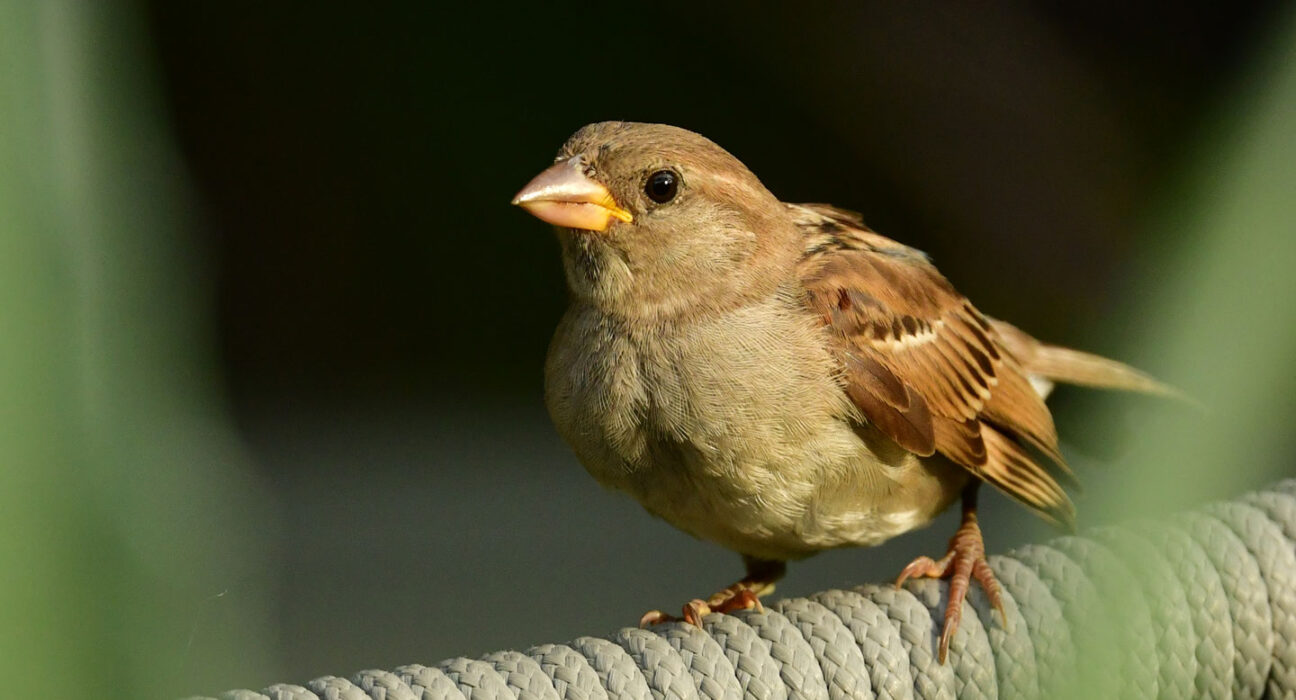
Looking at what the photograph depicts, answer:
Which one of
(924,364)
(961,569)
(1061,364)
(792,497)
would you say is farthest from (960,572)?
(1061,364)

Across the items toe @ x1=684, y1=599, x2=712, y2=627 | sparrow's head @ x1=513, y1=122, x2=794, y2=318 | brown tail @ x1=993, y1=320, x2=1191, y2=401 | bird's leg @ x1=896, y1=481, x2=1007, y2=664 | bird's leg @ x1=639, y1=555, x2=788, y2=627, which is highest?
sparrow's head @ x1=513, y1=122, x2=794, y2=318

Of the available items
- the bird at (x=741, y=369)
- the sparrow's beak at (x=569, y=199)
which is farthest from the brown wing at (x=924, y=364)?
the sparrow's beak at (x=569, y=199)

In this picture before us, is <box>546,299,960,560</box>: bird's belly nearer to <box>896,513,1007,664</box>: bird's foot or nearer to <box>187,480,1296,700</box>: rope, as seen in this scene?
<box>896,513,1007,664</box>: bird's foot

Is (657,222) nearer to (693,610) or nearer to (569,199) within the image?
(569,199)

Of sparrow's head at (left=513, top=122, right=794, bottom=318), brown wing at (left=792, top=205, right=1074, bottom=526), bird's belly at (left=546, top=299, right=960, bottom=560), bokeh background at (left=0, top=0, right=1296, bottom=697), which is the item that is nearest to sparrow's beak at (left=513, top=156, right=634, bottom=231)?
sparrow's head at (left=513, top=122, right=794, bottom=318)

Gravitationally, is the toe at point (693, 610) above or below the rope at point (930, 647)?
below

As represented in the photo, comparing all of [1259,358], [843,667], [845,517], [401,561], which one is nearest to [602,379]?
[845,517]

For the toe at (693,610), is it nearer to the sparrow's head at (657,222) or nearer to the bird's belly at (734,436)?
the bird's belly at (734,436)
